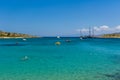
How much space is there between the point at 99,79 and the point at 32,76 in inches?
299

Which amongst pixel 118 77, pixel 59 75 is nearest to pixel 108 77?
pixel 118 77

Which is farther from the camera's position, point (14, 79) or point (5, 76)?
point (5, 76)

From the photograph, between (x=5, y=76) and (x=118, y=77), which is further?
(x=5, y=76)

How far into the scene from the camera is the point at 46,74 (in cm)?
3025

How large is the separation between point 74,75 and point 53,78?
9.06ft

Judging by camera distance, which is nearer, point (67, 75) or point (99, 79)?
point (99, 79)

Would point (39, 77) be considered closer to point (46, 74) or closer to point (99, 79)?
point (46, 74)

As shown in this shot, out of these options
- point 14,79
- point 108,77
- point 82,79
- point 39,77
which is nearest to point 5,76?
point 14,79

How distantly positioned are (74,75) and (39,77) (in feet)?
13.2

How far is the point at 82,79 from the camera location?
2675cm

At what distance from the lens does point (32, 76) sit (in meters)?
28.9

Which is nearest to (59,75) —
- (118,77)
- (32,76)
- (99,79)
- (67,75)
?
(67,75)

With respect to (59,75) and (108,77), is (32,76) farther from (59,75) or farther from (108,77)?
(108,77)

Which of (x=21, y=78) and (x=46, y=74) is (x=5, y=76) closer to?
(x=21, y=78)
